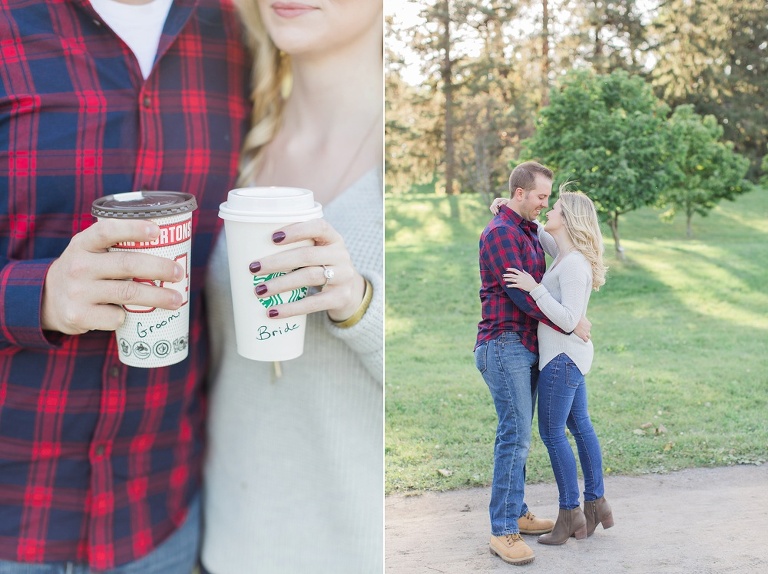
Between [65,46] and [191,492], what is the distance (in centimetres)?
80

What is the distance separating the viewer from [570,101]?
117 inches

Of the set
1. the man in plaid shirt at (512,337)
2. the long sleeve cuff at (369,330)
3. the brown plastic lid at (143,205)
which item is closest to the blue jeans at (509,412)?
the man in plaid shirt at (512,337)

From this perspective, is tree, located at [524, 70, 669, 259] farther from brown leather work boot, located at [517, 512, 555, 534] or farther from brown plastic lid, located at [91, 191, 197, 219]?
brown plastic lid, located at [91, 191, 197, 219]

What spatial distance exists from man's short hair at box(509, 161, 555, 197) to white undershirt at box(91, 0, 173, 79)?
1.08 metres

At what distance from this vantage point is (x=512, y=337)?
2.16m

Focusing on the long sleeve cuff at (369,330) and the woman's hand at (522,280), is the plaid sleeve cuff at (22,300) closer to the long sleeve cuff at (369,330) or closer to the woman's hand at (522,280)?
the long sleeve cuff at (369,330)

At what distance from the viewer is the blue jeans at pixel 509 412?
2.17m

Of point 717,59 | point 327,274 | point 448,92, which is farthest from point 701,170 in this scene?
point 327,274

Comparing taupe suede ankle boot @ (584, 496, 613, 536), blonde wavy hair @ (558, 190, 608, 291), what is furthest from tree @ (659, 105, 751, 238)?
taupe suede ankle boot @ (584, 496, 613, 536)

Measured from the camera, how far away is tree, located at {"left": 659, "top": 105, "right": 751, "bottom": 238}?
128 inches

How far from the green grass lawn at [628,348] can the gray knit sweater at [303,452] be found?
1309 millimetres

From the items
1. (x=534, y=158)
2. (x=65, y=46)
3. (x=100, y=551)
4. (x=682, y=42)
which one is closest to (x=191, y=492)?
(x=100, y=551)

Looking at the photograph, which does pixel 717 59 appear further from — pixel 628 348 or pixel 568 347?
pixel 568 347

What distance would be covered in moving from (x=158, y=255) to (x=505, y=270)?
118 centimetres
